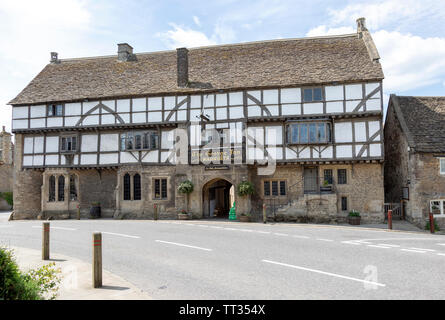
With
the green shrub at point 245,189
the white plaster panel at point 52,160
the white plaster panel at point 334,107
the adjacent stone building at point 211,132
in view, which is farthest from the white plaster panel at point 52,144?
the white plaster panel at point 334,107

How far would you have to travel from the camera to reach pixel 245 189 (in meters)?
21.8

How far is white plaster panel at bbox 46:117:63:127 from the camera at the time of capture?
25531 millimetres

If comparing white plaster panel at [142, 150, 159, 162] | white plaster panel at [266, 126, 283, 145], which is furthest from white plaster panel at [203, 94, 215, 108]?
white plaster panel at [142, 150, 159, 162]

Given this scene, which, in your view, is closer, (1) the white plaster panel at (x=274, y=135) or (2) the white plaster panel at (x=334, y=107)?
(2) the white plaster panel at (x=334, y=107)

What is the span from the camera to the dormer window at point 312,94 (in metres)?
22.2

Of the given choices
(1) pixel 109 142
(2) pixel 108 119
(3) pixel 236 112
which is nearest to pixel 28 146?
(1) pixel 109 142

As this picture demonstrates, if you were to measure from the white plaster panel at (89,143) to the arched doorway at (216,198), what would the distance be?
28.5 feet

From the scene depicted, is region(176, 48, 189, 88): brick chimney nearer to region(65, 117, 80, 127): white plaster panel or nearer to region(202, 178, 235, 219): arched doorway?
region(202, 178, 235, 219): arched doorway

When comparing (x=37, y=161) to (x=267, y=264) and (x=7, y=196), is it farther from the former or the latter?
(x=267, y=264)

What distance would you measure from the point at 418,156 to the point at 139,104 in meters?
18.6

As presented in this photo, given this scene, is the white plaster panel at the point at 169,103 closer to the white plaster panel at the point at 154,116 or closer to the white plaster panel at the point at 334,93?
the white plaster panel at the point at 154,116

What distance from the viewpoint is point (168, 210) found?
24.1m

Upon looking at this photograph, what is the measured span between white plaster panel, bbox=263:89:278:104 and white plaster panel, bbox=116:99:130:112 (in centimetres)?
982

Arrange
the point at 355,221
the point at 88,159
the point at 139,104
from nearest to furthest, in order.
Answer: the point at 355,221 → the point at 139,104 → the point at 88,159
